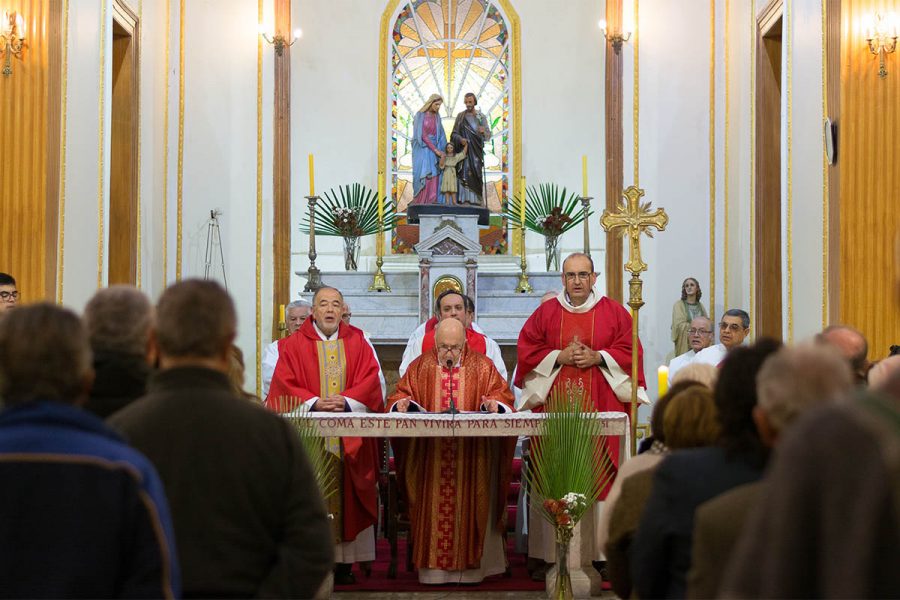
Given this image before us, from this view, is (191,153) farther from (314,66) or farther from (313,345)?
(313,345)

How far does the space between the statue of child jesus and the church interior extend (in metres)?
0.04

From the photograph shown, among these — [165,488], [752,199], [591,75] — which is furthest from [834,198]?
[165,488]

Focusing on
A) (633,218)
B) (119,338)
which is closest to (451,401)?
(633,218)

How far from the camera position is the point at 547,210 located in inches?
536

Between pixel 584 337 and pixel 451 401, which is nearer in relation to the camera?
pixel 451 401

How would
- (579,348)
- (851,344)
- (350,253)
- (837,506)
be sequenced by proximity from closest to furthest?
(837,506) → (851,344) → (579,348) → (350,253)

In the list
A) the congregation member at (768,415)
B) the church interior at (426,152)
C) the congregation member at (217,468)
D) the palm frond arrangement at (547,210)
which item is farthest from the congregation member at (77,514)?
the palm frond arrangement at (547,210)

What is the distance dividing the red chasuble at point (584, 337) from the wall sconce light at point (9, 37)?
4150 millimetres

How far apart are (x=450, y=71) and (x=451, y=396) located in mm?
8896

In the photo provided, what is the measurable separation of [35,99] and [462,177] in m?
5.05

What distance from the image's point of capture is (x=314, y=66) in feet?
48.5

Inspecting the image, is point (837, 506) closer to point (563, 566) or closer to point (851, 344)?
point (851, 344)

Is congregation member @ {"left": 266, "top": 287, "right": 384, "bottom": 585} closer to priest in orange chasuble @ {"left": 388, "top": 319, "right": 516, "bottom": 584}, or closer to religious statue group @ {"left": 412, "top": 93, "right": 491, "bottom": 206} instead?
priest in orange chasuble @ {"left": 388, "top": 319, "right": 516, "bottom": 584}

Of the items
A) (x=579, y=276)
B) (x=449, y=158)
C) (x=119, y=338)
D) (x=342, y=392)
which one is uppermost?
(x=449, y=158)
